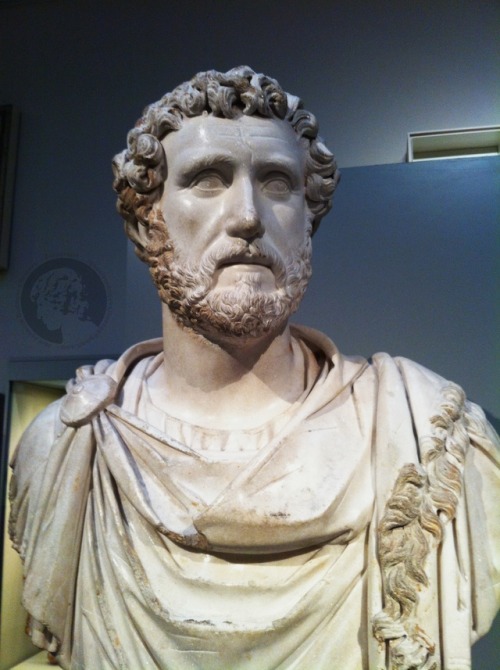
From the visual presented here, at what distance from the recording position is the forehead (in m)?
1.67

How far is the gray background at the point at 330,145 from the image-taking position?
2.44 m

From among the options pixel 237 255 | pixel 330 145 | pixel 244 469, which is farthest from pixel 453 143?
pixel 244 469

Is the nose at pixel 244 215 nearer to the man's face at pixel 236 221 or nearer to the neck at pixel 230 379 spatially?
the man's face at pixel 236 221

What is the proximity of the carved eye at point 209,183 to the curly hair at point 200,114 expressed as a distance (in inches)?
4.6

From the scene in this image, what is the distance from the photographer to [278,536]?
1477mm

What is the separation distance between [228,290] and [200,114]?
0.48 m

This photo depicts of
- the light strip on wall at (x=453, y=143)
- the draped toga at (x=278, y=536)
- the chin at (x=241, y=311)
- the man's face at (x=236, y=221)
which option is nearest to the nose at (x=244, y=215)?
the man's face at (x=236, y=221)

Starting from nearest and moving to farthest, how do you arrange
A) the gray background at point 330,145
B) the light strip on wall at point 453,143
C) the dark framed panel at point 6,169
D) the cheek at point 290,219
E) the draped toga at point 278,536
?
the draped toga at point 278,536 → the cheek at point 290,219 → the gray background at point 330,145 → the light strip on wall at point 453,143 → the dark framed panel at point 6,169

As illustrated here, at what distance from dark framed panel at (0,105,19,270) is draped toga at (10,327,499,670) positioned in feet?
5.10

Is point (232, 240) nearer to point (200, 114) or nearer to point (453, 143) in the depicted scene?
point (200, 114)

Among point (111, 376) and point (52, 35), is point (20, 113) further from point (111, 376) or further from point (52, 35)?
point (111, 376)

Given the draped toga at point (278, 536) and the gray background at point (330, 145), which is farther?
the gray background at point (330, 145)

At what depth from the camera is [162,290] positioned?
1.78 meters

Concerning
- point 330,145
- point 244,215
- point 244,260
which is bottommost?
point 244,260
